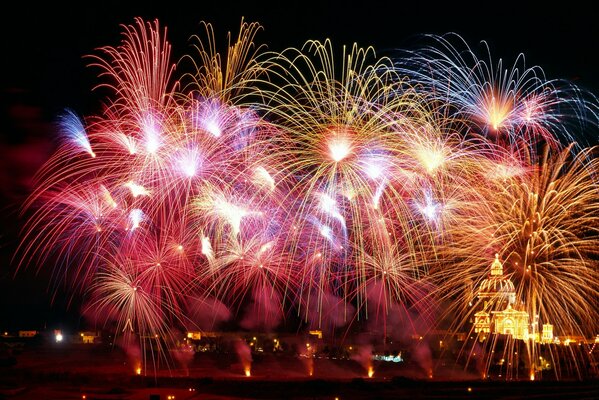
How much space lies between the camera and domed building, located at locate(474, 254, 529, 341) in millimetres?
58456

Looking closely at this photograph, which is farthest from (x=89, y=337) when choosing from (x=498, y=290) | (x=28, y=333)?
(x=498, y=290)

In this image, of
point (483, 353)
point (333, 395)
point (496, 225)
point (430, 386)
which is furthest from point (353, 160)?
point (483, 353)

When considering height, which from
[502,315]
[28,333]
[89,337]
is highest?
[502,315]

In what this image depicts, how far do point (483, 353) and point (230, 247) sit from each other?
20.5m

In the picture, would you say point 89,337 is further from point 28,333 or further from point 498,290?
point 498,290

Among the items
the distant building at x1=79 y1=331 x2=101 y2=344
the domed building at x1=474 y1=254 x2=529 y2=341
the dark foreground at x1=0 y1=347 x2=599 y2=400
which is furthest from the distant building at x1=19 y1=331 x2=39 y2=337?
the domed building at x1=474 y1=254 x2=529 y2=341

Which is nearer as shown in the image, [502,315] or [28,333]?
[502,315]

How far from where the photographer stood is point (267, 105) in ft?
79.0

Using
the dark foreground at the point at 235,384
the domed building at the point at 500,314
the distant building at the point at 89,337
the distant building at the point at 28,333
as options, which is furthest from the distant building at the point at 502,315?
the distant building at the point at 28,333

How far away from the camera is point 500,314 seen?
59656mm

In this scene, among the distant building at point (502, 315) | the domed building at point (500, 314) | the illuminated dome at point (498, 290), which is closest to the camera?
the illuminated dome at point (498, 290)

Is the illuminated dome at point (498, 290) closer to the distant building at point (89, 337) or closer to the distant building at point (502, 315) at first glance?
the distant building at point (502, 315)

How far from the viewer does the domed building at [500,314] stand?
192 feet

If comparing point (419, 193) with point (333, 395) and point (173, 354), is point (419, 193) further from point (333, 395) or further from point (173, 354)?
point (173, 354)
